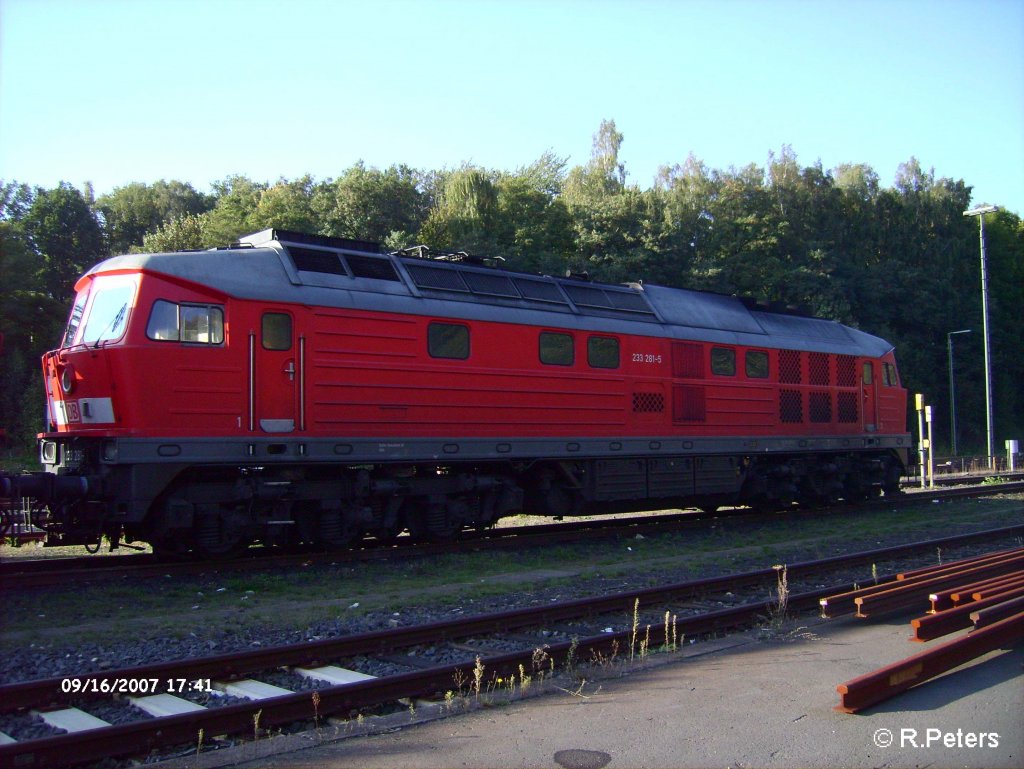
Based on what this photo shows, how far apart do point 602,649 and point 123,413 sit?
6.69 meters

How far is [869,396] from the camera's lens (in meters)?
21.4

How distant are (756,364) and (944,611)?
36.7 ft

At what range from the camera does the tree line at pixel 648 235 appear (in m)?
44.9

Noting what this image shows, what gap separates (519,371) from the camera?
562 inches

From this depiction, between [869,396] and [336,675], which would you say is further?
[869,396]

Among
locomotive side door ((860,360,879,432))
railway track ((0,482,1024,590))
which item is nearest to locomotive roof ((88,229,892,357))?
locomotive side door ((860,360,879,432))

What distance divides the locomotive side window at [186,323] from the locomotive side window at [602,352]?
266 inches

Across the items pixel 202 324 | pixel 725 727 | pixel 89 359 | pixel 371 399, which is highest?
pixel 202 324

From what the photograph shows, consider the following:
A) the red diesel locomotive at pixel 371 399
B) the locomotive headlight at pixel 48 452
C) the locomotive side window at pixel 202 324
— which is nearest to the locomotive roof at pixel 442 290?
the red diesel locomotive at pixel 371 399

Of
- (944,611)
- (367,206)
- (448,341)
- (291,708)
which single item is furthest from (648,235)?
(291,708)

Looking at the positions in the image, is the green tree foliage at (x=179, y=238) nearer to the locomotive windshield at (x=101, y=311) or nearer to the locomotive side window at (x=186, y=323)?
the locomotive windshield at (x=101, y=311)

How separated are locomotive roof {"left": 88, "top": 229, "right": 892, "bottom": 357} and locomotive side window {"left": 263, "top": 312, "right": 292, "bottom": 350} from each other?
24 centimetres

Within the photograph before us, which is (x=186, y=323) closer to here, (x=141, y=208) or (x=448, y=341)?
(x=448, y=341)

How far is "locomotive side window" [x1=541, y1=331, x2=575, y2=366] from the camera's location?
1475 cm
